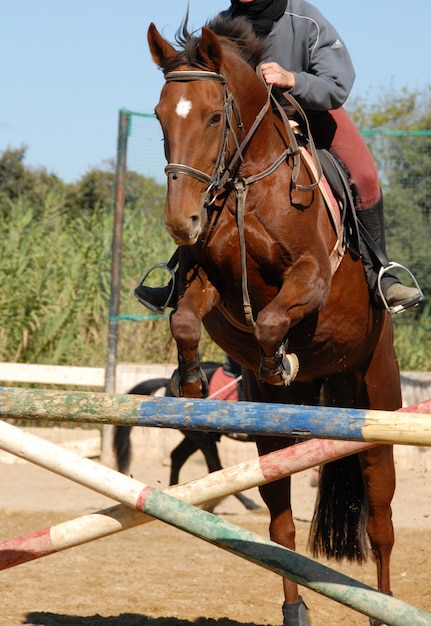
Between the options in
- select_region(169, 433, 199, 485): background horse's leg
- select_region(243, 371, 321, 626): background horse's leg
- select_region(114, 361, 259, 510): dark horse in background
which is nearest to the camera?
select_region(243, 371, 321, 626): background horse's leg

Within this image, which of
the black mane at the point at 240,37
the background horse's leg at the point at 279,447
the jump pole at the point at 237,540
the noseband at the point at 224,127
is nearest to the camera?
the jump pole at the point at 237,540

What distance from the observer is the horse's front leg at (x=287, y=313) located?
3721mm

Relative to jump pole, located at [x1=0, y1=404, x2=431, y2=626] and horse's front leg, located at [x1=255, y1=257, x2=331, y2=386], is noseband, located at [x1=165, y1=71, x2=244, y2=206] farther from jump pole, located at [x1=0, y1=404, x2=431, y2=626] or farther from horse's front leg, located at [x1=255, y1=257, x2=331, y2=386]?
jump pole, located at [x1=0, y1=404, x2=431, y2=626]

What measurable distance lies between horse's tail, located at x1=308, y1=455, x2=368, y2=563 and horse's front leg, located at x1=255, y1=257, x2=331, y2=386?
58.2 inches

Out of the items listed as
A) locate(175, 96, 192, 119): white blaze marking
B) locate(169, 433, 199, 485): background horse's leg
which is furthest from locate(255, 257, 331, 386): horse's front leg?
locate(169, 433, 199, 485): background horse's leg

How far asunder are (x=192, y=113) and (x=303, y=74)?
91 cm

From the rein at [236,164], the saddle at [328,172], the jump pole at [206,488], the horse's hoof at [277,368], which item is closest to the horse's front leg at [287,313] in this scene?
the horse's hoof at [277,368]

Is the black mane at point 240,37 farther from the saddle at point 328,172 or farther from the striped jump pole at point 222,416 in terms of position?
the striped jump pole at point 222,416

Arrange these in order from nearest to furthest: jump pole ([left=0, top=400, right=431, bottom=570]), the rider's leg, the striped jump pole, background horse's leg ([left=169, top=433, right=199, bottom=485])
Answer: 1. the striped jump pole
2. jump pole ([left=0, top=400, right=431, bottom=570])
3. the rider's leg
4. background horse's leg ([left=169, top=433, right=199, bottom=485])

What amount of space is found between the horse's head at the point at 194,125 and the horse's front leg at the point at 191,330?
37 centimetres

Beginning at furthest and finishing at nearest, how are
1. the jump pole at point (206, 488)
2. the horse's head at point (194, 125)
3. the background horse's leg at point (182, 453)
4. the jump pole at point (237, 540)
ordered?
the background horse's leg at point (182, 453), the horse's head at point (194, 125), the jump pole at point (206, 488), the jump pole at point (237, 540)

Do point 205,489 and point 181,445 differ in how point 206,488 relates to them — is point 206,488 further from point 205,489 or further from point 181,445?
point 181,445

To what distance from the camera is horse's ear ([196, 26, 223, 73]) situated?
3.79 metres

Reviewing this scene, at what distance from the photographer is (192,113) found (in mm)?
3662
